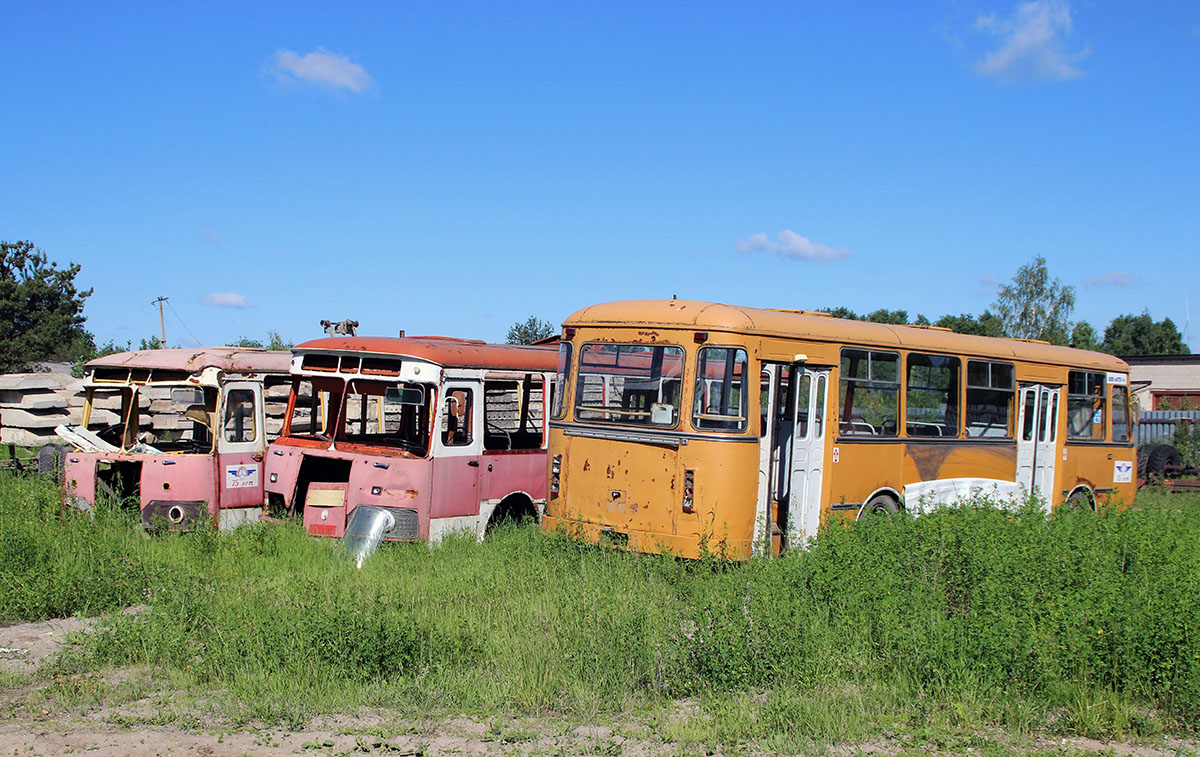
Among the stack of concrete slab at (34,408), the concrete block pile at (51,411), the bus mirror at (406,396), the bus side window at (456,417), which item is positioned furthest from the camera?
the stack of concrete slab at (34,408)

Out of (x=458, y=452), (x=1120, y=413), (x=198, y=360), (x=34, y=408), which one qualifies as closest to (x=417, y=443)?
(x=458, y=452)

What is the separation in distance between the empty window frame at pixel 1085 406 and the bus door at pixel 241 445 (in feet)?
40.2

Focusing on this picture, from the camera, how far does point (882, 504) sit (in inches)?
484

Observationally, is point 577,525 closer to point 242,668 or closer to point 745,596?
point 745,596

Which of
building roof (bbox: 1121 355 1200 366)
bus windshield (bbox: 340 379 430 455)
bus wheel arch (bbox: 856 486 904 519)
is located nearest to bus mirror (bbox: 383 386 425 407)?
bus windshield (bbox: 340 379 430 455)

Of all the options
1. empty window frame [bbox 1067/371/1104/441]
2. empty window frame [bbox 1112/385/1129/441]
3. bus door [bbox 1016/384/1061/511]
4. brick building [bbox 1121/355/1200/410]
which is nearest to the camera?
bus door [bbox 1016/384/1061/511]

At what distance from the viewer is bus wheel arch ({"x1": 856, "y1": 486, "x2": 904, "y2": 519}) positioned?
1189 cm

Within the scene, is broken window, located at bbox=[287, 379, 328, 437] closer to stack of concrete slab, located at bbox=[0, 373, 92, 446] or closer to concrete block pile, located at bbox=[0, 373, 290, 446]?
concrete block pile, located at bbox=[0, 373, 290, 446]

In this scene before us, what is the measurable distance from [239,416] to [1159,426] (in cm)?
2844

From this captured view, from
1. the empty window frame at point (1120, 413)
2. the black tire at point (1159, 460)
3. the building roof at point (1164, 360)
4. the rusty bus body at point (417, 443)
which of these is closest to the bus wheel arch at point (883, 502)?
the rusty bus body at point (417, 443)

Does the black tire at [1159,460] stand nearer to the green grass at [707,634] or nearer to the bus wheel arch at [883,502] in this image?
the bus wheel arch at [883,502]

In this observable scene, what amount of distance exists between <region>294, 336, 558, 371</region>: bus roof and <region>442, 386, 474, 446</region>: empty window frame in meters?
0.33

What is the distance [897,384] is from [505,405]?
19.1 ft

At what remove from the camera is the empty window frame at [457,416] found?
11438 millimetres
